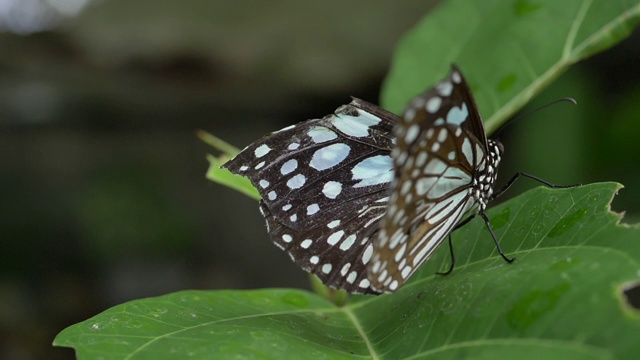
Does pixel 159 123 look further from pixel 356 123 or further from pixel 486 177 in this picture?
pixel 486 177

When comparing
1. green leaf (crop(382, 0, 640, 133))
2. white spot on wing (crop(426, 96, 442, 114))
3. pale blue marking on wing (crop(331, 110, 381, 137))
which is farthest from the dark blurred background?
white spot on wing (crop(426, 96, 442, 114))

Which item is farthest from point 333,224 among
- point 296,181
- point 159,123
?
point 159,123

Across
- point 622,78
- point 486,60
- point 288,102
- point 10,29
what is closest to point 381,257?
point 486,60

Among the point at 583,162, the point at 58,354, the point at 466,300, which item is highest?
the point at 466,300

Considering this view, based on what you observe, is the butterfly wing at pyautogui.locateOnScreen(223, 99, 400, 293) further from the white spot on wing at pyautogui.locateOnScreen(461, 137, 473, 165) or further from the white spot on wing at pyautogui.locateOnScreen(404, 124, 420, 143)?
the white spot on wing at pyautogui.locateOnScreen(404, 124, 420, 143)

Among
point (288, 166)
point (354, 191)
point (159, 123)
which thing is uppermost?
point (159, 123)

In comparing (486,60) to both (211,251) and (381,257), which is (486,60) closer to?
(381,257)
